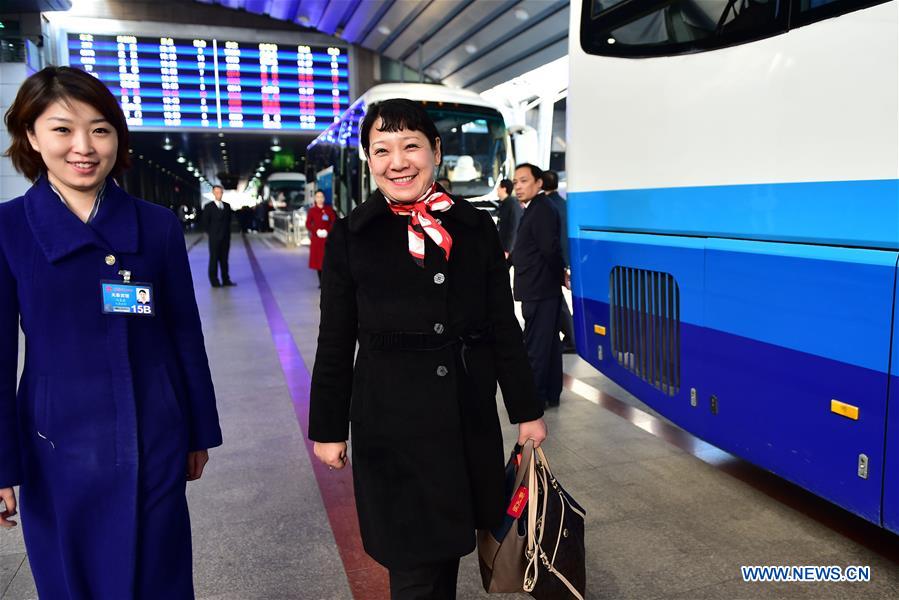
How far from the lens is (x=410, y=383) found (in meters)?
1.90

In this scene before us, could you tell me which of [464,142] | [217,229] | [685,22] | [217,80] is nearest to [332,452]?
[685,22]

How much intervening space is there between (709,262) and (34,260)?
2.56 meters

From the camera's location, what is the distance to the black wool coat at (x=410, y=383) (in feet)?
6.23

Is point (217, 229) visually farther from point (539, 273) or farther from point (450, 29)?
point (450, 29)

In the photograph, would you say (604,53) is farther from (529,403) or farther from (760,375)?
(529,403)

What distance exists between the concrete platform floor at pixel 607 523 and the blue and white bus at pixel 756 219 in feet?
1.29

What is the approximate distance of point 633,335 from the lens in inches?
147

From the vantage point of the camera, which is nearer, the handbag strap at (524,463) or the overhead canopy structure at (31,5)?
the handbag strap at (524,463)

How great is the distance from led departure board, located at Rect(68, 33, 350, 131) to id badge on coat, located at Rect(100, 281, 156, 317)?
2622 centimetres

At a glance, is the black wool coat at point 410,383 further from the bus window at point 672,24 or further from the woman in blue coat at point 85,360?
the bus window at point 672,24

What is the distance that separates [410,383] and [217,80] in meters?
27.6

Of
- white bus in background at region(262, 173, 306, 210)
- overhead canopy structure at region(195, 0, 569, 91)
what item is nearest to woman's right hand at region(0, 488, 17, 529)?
overhead canopy structure at region(195, 0, 569, 91)

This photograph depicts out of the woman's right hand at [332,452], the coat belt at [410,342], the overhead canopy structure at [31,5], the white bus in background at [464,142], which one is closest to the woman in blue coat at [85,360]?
the woman's right hand at [332,452]

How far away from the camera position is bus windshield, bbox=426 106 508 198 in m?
13.3
